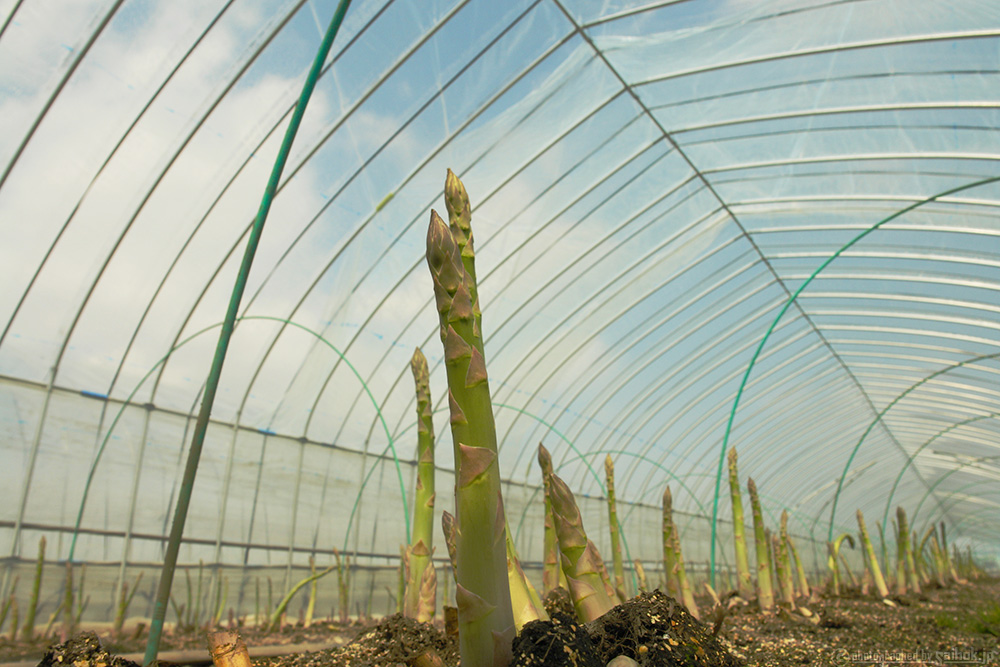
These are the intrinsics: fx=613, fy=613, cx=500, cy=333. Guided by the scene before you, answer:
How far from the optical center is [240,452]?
13117 mm

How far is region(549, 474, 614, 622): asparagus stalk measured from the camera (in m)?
3.01

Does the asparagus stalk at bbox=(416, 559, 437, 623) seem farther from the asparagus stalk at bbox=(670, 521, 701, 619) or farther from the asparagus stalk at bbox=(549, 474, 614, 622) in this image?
the asparagus stalk at bbox=(670, 521, 701, 619)

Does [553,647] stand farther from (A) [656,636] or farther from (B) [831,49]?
(B) [831,49]

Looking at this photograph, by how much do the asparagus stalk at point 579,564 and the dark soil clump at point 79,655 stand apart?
6.60ft

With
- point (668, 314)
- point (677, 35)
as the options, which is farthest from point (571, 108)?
point (668, 314)

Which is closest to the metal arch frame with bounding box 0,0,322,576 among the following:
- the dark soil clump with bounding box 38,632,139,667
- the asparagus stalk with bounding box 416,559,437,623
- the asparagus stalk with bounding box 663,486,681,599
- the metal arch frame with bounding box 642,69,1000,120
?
the metal arch frame with bounding box 642,69,1000,120

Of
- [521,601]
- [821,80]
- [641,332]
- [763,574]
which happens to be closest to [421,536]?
[521,601]

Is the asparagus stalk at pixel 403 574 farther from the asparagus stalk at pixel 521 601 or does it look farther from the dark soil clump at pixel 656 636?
the dark soil clump at pixel 656 636

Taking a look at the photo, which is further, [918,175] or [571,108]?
[918,175]

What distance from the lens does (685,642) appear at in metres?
2.47

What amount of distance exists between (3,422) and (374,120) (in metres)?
7.38

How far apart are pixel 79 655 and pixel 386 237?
31.5 feet

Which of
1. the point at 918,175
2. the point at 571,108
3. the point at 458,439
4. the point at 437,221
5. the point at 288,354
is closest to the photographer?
the point at 458,439

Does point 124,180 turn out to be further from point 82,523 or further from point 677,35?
point 677,35
